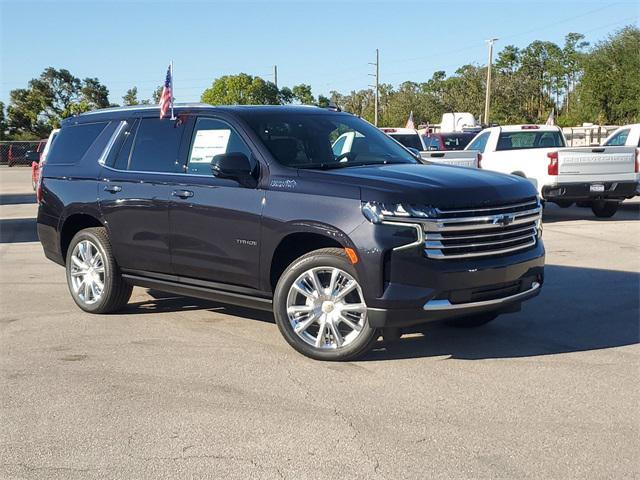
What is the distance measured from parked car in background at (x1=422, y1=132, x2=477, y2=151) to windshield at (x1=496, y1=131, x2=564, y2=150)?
5559 millimetres

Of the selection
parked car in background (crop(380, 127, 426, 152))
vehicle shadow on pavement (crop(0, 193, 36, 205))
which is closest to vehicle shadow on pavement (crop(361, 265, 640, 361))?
parked car in background (crop(380, 127, 426, 152))

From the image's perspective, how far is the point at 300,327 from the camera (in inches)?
234

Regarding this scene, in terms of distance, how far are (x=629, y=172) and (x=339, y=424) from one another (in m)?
11.7

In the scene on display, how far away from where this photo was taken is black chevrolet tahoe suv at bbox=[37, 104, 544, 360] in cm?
552

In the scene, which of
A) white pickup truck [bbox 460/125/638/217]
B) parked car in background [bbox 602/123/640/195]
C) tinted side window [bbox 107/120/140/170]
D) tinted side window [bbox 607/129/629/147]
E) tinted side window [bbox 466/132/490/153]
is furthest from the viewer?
tinted side window [bbox 607/129/629/147]

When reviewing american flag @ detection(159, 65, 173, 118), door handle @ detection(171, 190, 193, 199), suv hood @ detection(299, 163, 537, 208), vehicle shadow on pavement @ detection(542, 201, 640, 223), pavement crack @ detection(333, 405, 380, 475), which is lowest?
vehicle shadow on pavement @ detection(542, 201, 640, 223)

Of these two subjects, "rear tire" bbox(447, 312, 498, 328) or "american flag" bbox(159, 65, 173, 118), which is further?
"american flag" bbox(159, 65, 173, 118)

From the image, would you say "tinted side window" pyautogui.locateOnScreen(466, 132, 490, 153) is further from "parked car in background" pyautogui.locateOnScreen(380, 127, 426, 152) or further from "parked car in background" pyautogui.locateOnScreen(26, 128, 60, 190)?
"parked car in background" pyautogui.locateOnScreen(26, 128, 60, 190)

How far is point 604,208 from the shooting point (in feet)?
51.9

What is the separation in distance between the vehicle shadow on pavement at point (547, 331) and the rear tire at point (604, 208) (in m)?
7.66

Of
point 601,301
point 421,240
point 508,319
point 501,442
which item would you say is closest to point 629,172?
point 601,301

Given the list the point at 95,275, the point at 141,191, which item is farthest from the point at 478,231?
the point at 95,275

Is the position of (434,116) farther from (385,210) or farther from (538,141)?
(385,210)

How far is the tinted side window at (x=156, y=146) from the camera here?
23.1 ft
